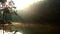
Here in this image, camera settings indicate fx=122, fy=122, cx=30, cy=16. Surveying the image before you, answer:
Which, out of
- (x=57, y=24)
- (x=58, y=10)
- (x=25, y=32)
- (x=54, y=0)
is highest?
(x=54, y=0)

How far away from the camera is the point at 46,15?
141cm

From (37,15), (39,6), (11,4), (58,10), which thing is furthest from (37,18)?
(11,4)

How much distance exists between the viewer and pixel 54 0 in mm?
1385

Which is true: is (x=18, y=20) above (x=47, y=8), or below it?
below

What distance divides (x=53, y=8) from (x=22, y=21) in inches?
15.8

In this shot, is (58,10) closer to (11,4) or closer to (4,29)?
(11,4)

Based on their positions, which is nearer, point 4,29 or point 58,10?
point 58,10

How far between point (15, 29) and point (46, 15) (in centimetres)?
42

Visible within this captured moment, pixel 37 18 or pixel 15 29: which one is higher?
pixel 37 18

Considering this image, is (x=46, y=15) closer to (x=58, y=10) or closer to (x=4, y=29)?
(x=58, y=10)

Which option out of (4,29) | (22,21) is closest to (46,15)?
(22,21)

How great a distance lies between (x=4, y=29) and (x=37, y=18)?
1.44 ft

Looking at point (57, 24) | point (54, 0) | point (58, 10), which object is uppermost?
point (54, 0)

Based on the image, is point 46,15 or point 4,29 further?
point 4,29
